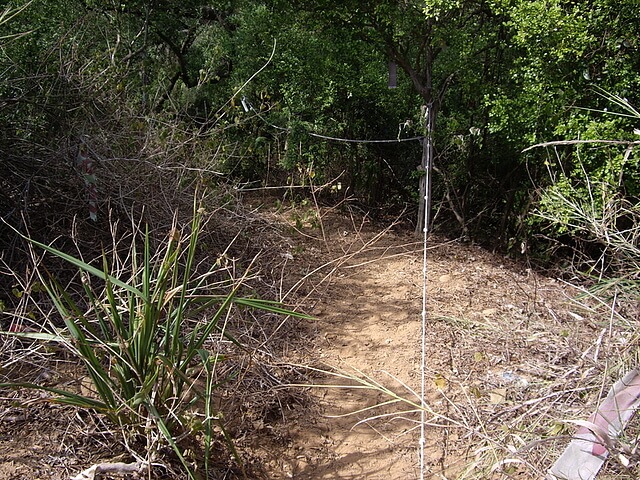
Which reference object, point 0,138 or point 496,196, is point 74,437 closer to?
point 0,138

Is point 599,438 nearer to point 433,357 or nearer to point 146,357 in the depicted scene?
point 146,357

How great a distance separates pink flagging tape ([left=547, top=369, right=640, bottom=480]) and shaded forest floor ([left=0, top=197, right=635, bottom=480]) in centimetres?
7

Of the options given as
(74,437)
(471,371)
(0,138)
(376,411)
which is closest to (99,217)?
(0,138)

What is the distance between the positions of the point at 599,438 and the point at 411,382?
1634 mm

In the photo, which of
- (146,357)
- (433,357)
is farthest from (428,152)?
(146,357)

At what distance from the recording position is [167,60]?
884cm

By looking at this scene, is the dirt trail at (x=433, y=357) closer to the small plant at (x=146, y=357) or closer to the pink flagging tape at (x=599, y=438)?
the pink flagging tape at (x=599, y=438)

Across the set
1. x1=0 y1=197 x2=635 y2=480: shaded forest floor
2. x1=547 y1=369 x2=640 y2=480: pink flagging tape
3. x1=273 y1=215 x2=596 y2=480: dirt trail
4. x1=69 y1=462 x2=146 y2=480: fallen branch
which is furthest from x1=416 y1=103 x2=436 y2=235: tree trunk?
x1=69 y1=462 x2=146 y2=480: fallen branch

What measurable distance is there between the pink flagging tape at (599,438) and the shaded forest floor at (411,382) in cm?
7

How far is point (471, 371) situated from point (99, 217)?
2.55 metres

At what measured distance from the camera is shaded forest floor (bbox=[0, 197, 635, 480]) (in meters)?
2.58

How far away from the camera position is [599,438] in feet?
6.57

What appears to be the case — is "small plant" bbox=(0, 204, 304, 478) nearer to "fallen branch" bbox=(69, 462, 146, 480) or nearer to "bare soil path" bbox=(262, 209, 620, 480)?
"fallen branch" bbox=(69, 462, 146, 480)

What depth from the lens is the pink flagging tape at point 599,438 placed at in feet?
→ 6.90
